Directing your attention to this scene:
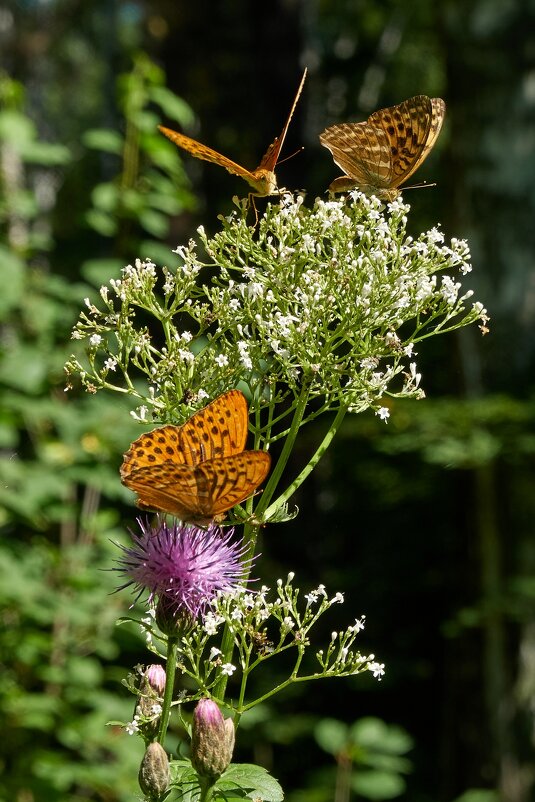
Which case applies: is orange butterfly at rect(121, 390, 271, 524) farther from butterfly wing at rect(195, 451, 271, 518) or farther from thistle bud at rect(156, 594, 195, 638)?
thistle bud at rect(156, 594, 195, 638)

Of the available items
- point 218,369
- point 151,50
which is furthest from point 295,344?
point 151,50

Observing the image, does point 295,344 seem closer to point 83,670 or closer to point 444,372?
point 83,670

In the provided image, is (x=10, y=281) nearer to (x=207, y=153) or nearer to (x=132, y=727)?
(x=207, y=153)

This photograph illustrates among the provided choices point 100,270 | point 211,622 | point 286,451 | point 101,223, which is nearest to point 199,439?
point 286,451

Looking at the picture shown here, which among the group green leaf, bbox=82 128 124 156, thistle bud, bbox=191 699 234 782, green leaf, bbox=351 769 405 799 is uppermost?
green leaf, bbox=82 128 124 156

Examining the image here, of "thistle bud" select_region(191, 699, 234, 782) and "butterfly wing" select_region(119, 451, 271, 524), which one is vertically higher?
"butterfly wing" select_region(119, 451, 271, 524)

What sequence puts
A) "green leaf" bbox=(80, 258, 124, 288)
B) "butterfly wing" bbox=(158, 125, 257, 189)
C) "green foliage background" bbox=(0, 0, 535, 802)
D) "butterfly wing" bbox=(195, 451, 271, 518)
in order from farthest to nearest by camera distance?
"green foliage background" bbox=(0, 0, 535, 802)
"green leaf" bbox=(80, 258, 124, 288)
"butterfly wing" bbox=(158, 125, 257, 189)
"butterfly wing" bbox=(195, 451, 271, 518)

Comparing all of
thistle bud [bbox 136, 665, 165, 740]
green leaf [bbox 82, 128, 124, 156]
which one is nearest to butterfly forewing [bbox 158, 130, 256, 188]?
thistle bud [bbox 136, 665, 165, 740]
